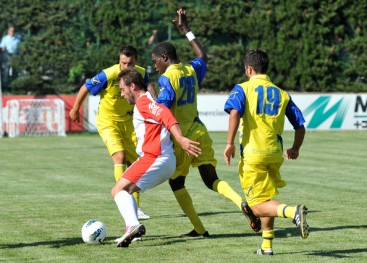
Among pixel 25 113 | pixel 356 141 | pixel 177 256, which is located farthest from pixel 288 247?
pixel 25 113

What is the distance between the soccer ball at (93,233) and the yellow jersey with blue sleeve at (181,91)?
1416 millimetres

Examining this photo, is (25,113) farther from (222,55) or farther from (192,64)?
(192,64)

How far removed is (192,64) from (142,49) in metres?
23.3

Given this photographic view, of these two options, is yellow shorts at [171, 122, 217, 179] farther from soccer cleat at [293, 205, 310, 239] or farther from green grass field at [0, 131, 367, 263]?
soccer cleat at [293, 205, 310, 239]

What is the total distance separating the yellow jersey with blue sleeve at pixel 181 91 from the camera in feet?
32.7

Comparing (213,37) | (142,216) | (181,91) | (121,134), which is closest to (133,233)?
(181,91)

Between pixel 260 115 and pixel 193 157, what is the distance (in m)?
1.54

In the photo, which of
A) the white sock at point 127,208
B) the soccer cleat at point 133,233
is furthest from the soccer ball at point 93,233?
the white sock at point 127,208

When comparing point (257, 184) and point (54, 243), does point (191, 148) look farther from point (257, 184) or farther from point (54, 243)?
point (54, 243)

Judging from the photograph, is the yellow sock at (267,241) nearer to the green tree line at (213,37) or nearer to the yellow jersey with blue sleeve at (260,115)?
the yellow jersey with blue sleeve at (260,115)

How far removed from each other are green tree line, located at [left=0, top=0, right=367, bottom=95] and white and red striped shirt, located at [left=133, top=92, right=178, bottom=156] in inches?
932

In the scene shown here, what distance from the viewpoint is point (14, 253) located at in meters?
9.09

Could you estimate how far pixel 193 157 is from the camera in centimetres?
1038

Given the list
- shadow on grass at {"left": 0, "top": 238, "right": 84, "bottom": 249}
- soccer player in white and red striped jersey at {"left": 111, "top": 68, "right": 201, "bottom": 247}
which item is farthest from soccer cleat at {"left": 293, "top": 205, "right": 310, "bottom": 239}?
shadow on grass at {"left": 0, "top": 238, "right": 84, "bottom": 249}
